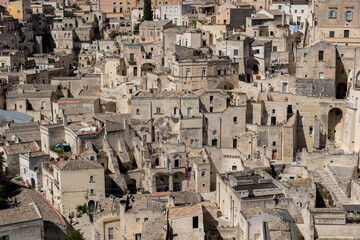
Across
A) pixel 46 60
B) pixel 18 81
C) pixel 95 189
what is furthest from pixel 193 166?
pixel 46 60

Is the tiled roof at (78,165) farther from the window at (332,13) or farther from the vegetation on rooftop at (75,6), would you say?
the vegetation on rooftop at (75,6)

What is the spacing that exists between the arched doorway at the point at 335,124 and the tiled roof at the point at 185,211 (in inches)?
776

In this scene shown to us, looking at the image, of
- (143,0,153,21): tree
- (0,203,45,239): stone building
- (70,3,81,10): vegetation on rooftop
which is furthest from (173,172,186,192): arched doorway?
(70,3,81,10): vegetation on rooftop

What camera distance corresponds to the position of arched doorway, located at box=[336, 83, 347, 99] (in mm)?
53188

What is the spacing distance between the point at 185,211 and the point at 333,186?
1215 cm

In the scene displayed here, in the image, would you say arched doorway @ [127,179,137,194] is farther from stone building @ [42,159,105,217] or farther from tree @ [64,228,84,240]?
tree @ [64,228,84,240]

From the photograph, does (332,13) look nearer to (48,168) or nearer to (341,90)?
(341,90)

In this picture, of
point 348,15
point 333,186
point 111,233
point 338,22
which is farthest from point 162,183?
point 348,15

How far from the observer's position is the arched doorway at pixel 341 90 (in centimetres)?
5319

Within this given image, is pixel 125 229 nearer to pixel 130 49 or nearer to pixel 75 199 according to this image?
Answer: pixel 75 199

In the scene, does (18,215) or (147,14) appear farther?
(147,14)

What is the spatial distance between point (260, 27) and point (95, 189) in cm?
3027

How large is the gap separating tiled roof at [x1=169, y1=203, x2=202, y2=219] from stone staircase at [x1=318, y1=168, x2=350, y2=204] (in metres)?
9.82

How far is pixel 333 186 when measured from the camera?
41000 mm
